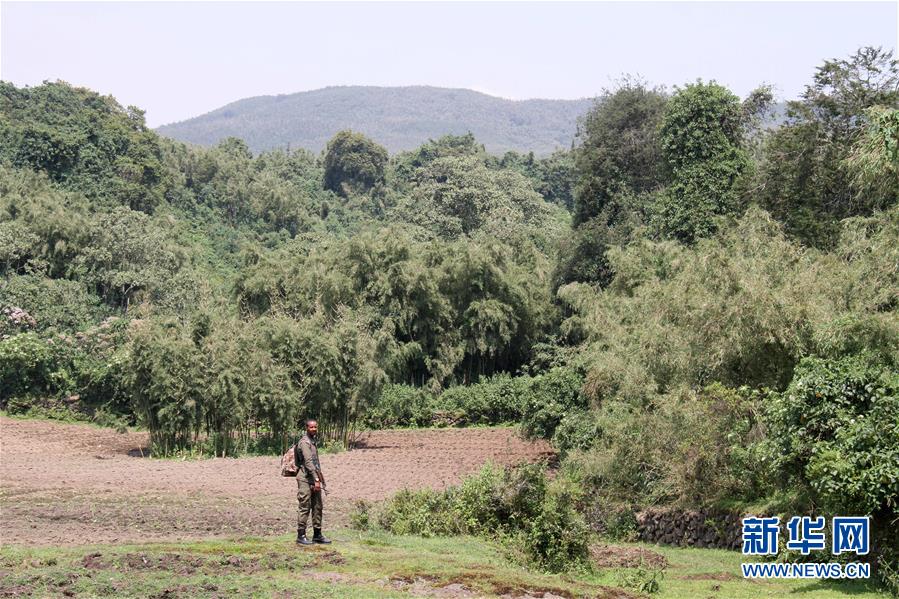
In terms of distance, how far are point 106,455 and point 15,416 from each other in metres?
10.0

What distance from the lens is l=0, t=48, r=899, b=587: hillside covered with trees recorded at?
15.4m

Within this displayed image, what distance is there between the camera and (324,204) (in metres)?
78.9

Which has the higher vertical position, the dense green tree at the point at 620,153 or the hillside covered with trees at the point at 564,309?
the dense green tree at the point at 620,153

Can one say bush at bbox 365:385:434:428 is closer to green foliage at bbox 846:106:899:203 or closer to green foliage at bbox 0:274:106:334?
green foliage at bbox 0:274:106:334

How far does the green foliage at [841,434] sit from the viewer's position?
1286cm

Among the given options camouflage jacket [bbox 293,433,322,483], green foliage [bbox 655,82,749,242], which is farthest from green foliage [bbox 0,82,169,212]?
camouflage jacket [bbox 293,433,322,483]

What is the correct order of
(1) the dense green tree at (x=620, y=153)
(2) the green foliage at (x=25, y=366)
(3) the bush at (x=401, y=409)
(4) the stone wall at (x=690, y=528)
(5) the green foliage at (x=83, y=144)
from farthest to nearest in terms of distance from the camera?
(5) the green foliage at (x=83, y=144)
(1) the dense green tree at (x=620, y=153)
(3) the bush at (x=401, y=409)
(2) the green foliage at (x=25, y=366)
(4) the stone wall at (x=690, y=528)

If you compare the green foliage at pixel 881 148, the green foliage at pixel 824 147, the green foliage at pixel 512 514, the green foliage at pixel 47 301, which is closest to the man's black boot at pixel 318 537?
the green foliage at pixel 512 514

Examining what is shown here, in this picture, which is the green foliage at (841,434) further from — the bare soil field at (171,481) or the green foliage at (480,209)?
the green foliage at (480,209)

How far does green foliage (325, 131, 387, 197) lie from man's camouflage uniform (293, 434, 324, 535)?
71646 millimetres

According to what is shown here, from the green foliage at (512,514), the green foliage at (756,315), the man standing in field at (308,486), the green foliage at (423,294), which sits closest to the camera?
Result: the man standing in field at (308,486)

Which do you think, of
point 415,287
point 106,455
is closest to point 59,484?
point 106,455

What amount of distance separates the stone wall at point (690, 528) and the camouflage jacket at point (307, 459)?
7.53 metres

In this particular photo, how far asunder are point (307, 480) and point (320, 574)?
183 cm
